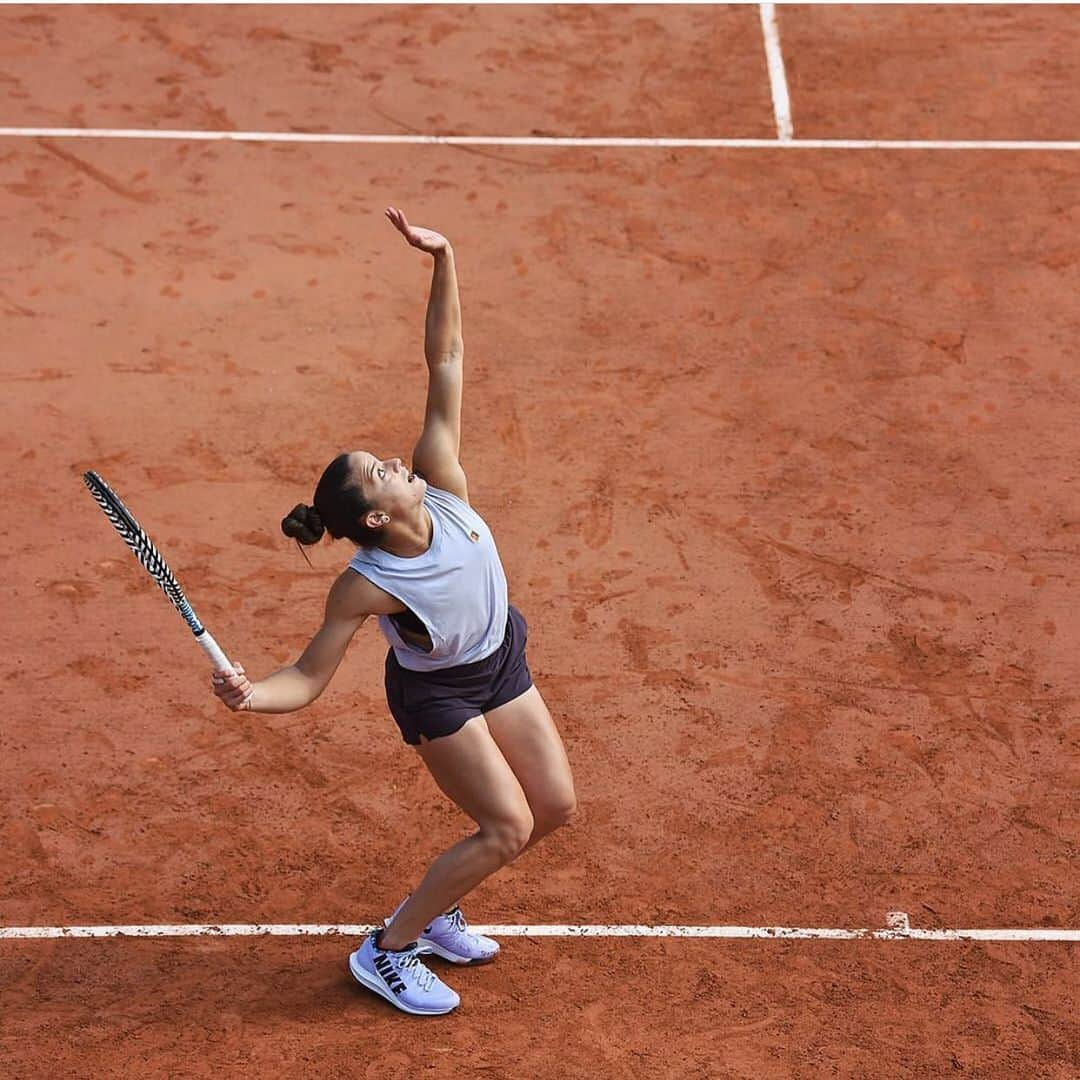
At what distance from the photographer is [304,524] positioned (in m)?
5.57

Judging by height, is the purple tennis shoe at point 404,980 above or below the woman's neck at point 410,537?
below

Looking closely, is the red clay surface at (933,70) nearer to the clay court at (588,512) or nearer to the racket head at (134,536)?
the clay court at (588,512)

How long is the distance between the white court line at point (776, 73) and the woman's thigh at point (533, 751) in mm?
7914

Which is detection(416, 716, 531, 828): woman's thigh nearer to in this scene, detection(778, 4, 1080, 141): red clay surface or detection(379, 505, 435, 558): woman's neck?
detection(379, 505, 435, 558): woman's neck

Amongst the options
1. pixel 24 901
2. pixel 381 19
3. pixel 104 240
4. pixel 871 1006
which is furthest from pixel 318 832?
pixel 381 19

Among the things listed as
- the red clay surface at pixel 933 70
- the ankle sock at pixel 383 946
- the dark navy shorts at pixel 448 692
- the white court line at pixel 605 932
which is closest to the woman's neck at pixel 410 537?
the dark navy shorts at pixel 448 692

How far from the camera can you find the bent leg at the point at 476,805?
584cm

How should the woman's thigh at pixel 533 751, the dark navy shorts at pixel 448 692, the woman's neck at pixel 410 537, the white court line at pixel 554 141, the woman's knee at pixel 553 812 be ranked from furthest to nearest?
the white court line at pixel 554 141 < the woman's knee at pixel 553 812 < the woman's thigh at pixel 533 751 < the dark navy shorts at pixel 448 692 < the woman's neck at pixel 410 537

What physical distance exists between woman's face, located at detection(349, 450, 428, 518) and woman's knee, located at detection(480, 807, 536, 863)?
1.21m

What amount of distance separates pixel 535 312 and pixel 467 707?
5.45 metres

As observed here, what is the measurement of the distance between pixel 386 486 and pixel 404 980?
6.76ft

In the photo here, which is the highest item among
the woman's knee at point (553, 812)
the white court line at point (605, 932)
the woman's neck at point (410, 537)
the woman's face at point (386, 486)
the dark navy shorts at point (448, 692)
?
the woman's face at point (386, 486)

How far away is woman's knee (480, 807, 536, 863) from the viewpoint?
591 cm

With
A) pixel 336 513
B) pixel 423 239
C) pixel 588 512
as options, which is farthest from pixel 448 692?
pixel 588 512
